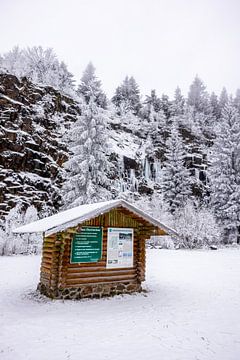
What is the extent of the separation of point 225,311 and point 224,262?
11.8 m

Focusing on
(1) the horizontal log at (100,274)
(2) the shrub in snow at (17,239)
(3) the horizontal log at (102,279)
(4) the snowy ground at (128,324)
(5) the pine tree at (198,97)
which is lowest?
(4) the snowy ground at (128,324)

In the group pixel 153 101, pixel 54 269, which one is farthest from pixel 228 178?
pixel 153 101

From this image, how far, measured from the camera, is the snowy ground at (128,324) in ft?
20.6

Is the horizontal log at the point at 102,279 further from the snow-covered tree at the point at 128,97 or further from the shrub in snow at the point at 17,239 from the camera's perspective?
the snow-covered tree at the point at 128,97

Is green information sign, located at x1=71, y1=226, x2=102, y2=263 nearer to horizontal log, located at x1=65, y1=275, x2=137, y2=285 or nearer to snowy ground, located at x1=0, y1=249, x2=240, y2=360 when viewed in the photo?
horizontal log, located at x1=65, y1=275, x2=137, y2=285

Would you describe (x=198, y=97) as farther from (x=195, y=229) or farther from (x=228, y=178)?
(x=195, y=229)

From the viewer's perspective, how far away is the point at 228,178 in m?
36.6

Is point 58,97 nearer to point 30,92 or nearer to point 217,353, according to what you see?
point 30,92

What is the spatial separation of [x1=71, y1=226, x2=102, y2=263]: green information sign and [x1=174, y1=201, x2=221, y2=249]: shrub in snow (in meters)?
19.3

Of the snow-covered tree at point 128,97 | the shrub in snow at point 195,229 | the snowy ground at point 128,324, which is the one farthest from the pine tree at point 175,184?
the snowy ground at point 128,324

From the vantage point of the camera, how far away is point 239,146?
3791 cm

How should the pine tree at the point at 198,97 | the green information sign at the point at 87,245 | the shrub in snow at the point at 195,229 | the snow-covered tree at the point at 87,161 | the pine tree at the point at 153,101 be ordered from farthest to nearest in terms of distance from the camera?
1. the pine tree at the point at 198,97
2. the pine tree at the point at 153,101
3. the shrub in snow at the point at 195,229
4. the snow-covered tree at the point at 87,161
5. the green information sign at the point at 87,245

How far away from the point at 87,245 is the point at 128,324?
3856 millimetres

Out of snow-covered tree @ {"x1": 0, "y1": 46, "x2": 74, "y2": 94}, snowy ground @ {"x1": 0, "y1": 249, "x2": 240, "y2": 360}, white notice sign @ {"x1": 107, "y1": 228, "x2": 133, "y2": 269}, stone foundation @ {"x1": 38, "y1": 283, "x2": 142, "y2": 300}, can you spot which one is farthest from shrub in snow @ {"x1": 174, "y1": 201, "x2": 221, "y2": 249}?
snow-covered tree @ {"x1": 0, "y1": 46, "x2": 74, "y2": 94}
